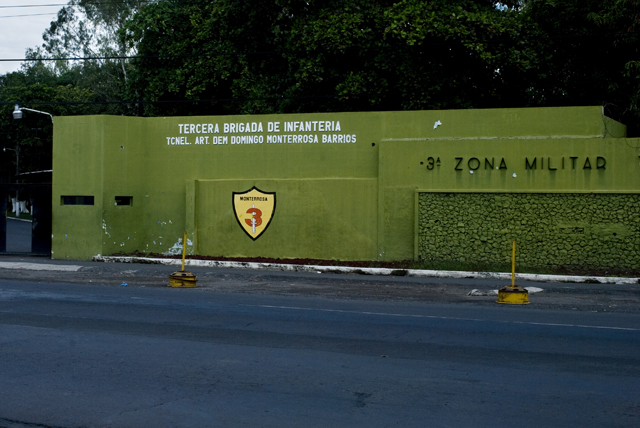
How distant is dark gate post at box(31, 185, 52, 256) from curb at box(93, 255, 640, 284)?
97.4 inches

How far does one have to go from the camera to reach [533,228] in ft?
64.2

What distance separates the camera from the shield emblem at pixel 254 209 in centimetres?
2198

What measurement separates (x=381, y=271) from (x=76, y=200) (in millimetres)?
10673

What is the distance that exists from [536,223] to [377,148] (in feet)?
16.9

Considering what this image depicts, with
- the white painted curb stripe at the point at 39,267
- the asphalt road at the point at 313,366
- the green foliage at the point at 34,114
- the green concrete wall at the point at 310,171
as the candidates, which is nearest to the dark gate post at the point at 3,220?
the green concrete wall at the point at 310,171

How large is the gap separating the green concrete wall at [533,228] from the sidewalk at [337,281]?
1.90m

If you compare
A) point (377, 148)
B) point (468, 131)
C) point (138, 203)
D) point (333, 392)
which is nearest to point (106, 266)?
point (138, 203)

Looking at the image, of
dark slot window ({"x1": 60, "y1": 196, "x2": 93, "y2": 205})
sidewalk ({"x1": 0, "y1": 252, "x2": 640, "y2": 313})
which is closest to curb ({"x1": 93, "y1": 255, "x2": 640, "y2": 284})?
sidewalk ({"x1": 0, "y1": 252, "x2": 640, "y2": 313})

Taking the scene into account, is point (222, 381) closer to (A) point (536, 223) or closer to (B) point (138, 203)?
(A) point (536, 223)

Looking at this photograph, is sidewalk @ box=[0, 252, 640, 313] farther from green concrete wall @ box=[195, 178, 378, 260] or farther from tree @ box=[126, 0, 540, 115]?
tree @ box=[126, 0, 540, 115]

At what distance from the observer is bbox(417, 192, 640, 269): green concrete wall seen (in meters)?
19.0

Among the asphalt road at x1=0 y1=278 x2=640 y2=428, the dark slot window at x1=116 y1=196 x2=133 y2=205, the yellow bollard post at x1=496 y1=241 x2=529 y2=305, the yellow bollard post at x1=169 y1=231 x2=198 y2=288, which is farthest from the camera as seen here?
the dark slot window at x1=116 y1=196 x2=133 y2=205

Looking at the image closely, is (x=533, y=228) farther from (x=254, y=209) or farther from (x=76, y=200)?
(x=76, y=200)

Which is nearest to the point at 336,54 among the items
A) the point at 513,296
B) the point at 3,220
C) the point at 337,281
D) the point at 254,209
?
the point at 254,209
